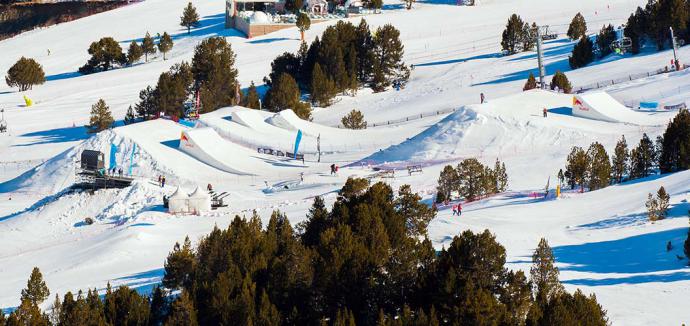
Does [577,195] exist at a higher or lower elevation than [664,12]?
lower

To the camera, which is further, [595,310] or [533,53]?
[533,53]

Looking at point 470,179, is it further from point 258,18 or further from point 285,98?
point 258,18

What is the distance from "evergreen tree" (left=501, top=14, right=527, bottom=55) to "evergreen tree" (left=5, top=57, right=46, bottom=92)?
121 feet

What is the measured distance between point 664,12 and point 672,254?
48559mm

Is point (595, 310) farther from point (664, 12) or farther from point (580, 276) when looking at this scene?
point (664, 12)

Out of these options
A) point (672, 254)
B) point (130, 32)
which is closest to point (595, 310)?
point (672, 254)

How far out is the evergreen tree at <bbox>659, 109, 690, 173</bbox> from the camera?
51.7 meters

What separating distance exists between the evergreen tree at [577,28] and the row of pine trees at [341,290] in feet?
196

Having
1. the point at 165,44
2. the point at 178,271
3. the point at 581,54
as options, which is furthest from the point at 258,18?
the point at 178,271

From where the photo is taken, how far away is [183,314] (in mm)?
30281

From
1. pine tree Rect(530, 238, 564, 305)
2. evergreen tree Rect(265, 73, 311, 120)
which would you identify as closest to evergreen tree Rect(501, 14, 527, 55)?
evergreen tree Rect(265, 73, 311, 120)

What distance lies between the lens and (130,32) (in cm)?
11456

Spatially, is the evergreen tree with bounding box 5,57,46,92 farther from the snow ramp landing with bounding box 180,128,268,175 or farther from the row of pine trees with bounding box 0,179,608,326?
the row of pine trees with bounding box 0,179,608,326

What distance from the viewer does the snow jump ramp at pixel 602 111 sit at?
215 feet
